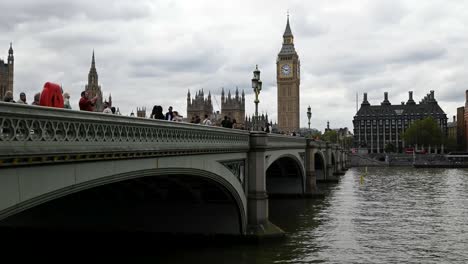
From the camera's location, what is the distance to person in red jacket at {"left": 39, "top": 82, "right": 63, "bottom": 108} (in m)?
8.95

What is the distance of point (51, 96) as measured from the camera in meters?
9.06

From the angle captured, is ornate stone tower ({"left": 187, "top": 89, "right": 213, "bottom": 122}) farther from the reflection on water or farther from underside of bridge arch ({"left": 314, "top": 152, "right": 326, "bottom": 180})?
the reflection on water

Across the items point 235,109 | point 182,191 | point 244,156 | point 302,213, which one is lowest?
point 302,213

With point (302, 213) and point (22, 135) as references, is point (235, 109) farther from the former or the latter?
point (22, 135)

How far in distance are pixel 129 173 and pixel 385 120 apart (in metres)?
178

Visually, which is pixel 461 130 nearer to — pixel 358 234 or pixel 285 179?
pixel 285 179

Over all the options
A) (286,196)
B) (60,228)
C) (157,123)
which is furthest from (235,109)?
(157,123)

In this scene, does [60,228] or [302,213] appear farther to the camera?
[302,213]

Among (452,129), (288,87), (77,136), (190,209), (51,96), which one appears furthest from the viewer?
(452,129)

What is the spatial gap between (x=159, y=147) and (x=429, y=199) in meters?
32.6

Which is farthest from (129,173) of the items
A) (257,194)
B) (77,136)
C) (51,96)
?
(257,194)

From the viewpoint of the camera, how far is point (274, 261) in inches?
741

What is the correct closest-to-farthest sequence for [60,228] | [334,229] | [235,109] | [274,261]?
[274,261]
[60,228]
[334,229]
[235,109]

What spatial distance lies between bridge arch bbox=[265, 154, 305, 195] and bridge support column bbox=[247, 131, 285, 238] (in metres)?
18.5
